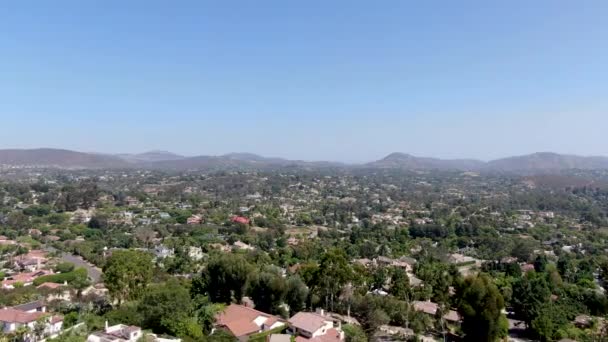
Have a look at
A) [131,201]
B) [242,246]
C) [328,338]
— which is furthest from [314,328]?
[131,201]

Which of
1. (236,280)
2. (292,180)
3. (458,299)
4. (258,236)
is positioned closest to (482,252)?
(258,236)

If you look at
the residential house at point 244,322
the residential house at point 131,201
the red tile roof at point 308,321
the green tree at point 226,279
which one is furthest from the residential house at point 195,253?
the residential house at point 131,201

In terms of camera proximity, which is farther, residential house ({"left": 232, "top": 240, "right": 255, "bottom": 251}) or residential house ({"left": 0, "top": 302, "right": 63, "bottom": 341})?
residential house ({"left": 232, "top": 240, "right": 255, "bottom": 251})

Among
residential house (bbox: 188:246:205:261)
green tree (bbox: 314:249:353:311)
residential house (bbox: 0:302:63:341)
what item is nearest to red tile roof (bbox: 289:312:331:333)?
green tree (bbox: 314:249:353:311)

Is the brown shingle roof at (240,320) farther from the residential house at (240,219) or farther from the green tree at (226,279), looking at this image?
the residential house at (240,219)

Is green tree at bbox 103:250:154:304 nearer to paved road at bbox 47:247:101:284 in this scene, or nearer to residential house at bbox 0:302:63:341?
residential house at bbox 0:302:63:341

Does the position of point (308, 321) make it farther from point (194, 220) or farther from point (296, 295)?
point (194, 220)
